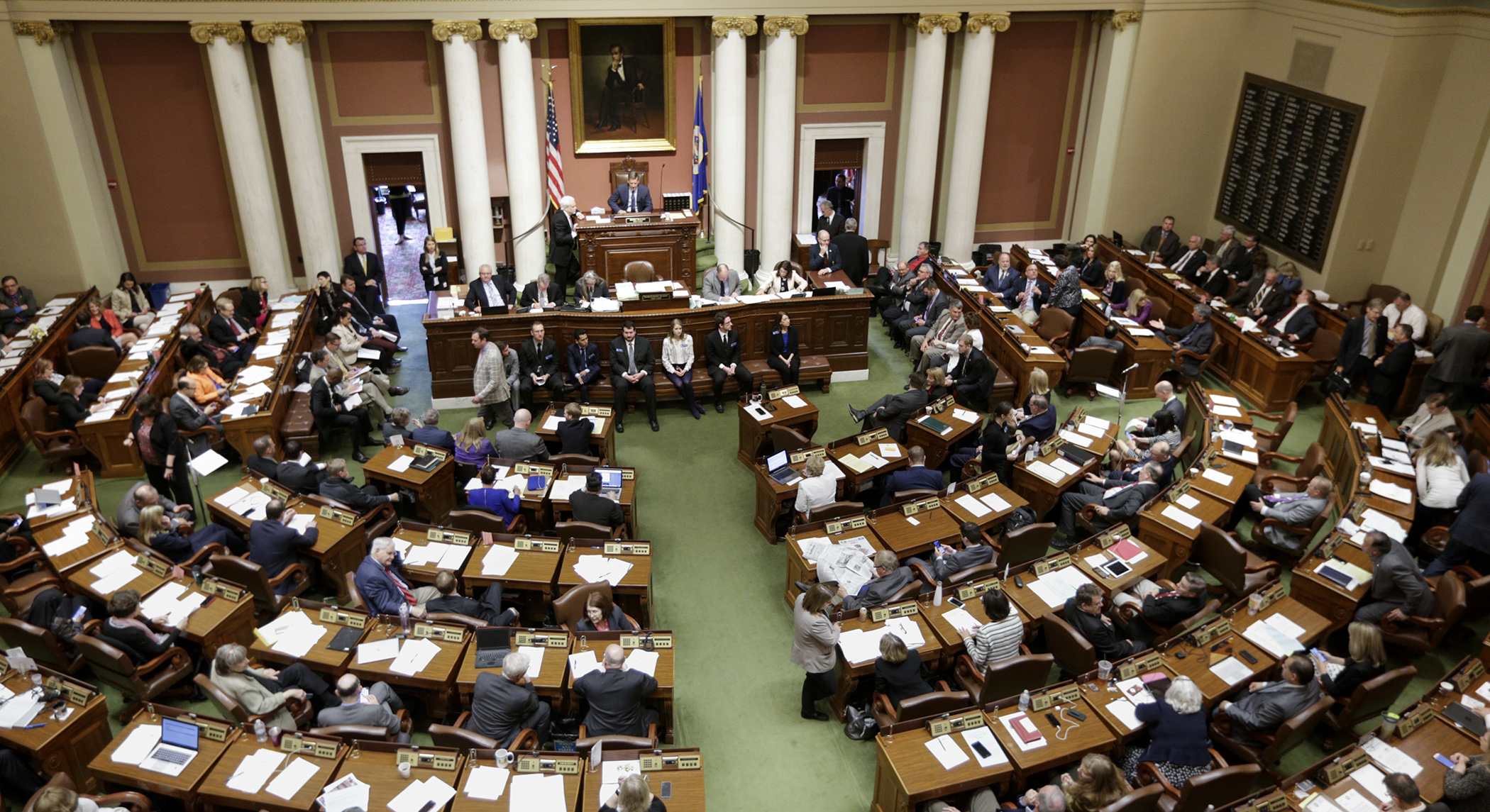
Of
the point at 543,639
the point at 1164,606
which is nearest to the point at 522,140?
the point at 543,639

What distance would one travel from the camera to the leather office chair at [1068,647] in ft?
25.5

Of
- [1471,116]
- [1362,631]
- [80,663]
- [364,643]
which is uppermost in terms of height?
[1471,116]

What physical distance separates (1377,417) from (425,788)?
1042 centimetres

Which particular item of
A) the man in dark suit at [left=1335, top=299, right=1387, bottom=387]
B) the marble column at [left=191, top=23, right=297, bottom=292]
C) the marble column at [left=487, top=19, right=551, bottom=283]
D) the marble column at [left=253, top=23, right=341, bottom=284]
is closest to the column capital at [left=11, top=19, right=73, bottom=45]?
the marble column at [left=191, top=23, right=297, bottom=292]

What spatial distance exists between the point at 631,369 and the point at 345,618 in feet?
18.5

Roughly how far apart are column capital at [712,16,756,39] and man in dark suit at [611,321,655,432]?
5425 mm

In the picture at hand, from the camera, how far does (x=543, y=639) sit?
805 centimetres

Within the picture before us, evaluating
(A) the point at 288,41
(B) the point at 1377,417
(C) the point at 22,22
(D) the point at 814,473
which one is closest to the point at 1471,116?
(B) the point at 1377,417

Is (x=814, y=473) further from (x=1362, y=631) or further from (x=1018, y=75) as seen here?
(x=1018, y=75)

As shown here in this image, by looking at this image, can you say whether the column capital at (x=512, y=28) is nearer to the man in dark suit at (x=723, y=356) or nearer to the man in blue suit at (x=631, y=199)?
the man in blue suit at (x=631, y=199)

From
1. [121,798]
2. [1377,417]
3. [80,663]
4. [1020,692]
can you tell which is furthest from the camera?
[1377,417]

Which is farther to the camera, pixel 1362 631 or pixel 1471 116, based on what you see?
pixel 1471 116

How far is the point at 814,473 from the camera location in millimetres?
9914

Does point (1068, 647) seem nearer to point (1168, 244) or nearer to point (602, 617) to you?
point (602, 617)
